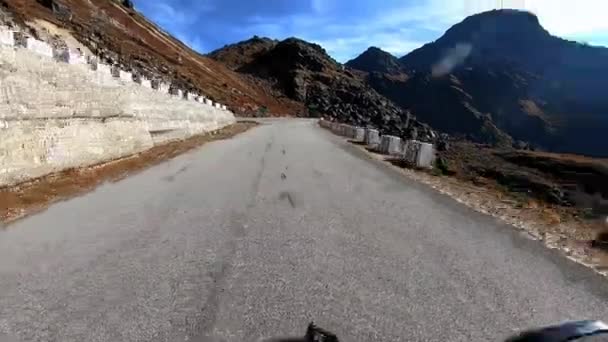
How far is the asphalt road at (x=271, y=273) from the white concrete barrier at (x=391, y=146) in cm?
1534

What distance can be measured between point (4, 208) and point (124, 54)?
7943 centimetres

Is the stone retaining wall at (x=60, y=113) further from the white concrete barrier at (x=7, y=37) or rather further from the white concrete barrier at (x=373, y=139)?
the white concrete barrier at (x=373, y=139)

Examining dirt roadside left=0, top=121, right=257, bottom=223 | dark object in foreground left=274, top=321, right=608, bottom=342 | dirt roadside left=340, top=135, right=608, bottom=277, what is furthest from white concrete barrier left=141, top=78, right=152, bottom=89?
dark object in foreground left=274, top=321, right=608, bottom=342

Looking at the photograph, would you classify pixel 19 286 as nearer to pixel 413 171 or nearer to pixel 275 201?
pixel 275 201

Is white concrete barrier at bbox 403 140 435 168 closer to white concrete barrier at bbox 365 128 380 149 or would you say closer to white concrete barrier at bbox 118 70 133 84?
white concrete barrier at bbox 365 128 380 149

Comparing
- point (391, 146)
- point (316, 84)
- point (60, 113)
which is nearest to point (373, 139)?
point (391, 146)

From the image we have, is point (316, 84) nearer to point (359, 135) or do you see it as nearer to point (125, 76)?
point (359, 135)

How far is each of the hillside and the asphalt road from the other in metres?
56.3

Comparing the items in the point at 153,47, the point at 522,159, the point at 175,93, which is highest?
the point at 153,47

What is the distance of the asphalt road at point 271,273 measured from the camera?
484 cm

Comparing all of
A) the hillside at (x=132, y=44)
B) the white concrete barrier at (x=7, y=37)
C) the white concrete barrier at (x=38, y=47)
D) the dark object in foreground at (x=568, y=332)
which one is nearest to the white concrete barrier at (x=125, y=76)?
the white concrete barrier at (x=38, y=47)

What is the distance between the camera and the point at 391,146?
2784 cm

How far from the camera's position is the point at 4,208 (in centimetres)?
980

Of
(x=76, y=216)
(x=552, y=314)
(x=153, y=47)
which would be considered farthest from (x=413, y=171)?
(x=153, y=47)
